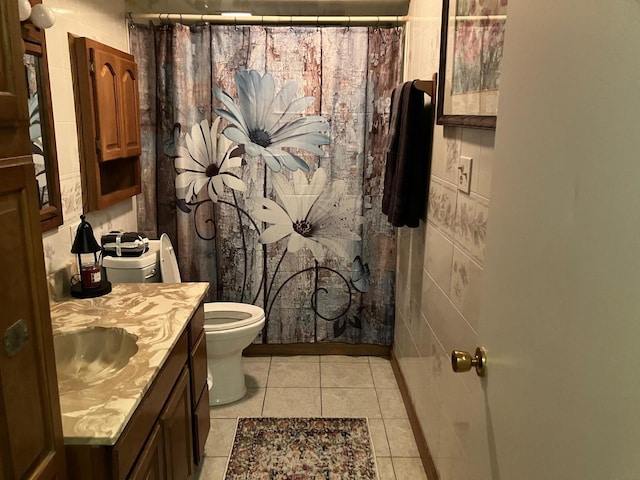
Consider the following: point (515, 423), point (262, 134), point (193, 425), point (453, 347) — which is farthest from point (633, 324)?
point (262, 134)

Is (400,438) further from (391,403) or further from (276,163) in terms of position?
(276,163)

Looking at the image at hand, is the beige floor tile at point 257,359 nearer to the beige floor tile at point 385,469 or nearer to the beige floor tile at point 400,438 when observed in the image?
the beige floor tile at point 400,438

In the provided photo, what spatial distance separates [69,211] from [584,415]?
2072 millimetres

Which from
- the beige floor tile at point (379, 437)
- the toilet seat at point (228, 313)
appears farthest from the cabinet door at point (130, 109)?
the beige floor tile at point (379, 437)

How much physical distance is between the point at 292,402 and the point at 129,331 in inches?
50.6

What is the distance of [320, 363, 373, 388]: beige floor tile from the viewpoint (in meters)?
2.91

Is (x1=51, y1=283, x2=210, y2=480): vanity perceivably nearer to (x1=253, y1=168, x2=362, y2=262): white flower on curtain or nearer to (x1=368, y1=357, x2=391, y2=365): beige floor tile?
(x1=253, y1=168, x2=362, y2=262): white flower on curtain

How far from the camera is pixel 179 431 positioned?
5.68ft

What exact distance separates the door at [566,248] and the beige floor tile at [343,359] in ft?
7.36

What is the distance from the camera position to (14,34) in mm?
822

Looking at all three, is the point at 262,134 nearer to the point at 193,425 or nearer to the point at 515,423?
the point at 193,425

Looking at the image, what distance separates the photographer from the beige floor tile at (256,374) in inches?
115

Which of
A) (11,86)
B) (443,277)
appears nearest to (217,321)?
(443,277)

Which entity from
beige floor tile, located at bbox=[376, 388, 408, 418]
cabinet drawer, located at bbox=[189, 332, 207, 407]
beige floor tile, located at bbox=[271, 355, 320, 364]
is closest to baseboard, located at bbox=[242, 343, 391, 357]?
beige floor tile, located at bbox=[271, 355, 320, 364]
